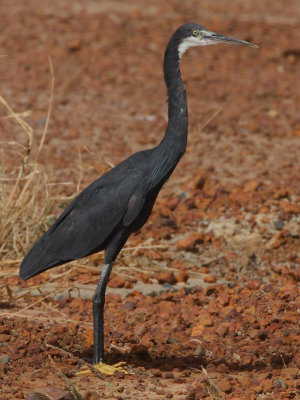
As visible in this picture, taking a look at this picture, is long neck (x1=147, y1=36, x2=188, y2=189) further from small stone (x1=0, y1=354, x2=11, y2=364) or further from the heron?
small stone (x1=0, y1=354, x2=11, y2=364)

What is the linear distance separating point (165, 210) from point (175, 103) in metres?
2.64

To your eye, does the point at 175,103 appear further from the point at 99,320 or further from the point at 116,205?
the point at 99,320

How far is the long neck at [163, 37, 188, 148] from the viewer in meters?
5.16

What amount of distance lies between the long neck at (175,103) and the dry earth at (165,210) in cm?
124

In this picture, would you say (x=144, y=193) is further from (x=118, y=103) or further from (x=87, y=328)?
(x=118, y=103)

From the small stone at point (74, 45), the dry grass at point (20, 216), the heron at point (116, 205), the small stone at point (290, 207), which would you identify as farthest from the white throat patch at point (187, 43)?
the small stone at point (74, 45)

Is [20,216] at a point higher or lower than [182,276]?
higher

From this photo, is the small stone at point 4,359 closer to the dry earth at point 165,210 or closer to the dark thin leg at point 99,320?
the dry earth at point 165,210

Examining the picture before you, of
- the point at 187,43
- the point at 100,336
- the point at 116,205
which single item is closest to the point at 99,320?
the point at 100,336

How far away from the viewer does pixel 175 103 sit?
17.0 feet

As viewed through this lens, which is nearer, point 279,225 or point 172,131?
point 172,131

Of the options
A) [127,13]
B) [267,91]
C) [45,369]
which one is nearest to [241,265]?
[45,369]

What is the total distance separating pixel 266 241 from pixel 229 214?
57 centimetres

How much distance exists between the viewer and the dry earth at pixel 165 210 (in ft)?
16.9
